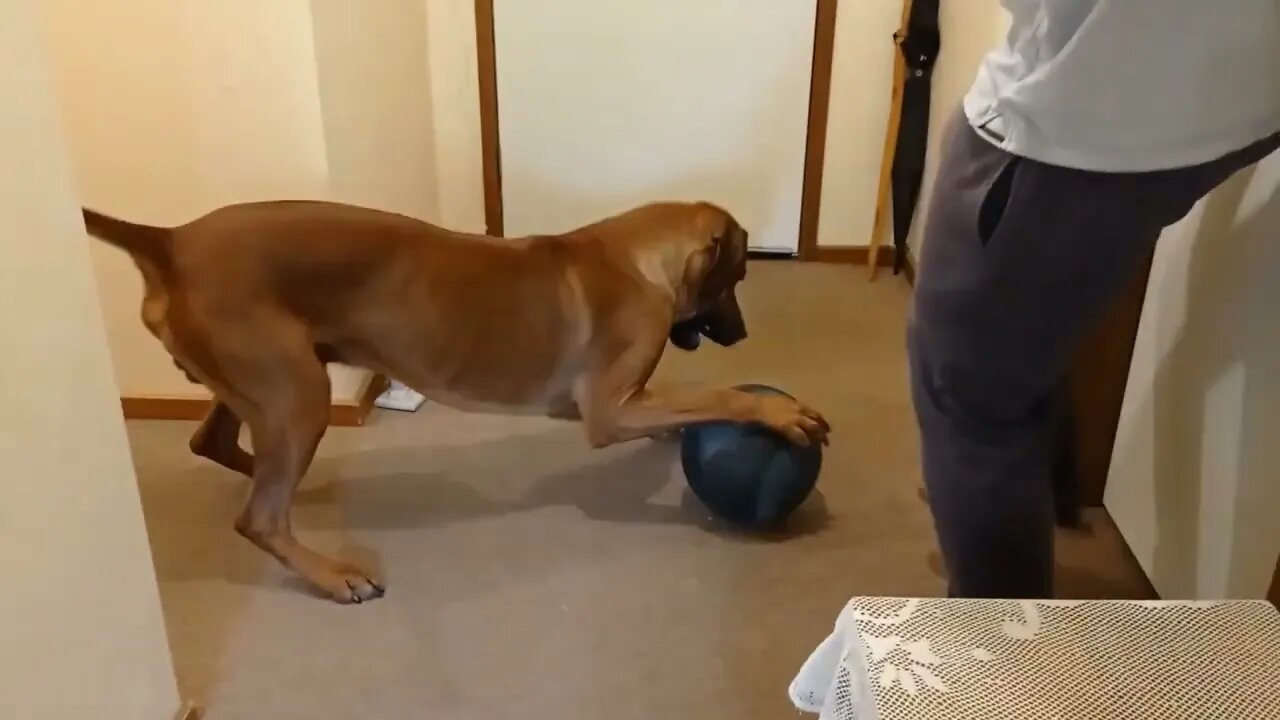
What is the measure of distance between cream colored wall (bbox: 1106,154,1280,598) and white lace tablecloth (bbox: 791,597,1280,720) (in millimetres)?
499

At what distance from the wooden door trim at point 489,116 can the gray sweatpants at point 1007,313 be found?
1993 millimetres

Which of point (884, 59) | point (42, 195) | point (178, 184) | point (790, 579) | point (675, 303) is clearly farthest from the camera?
point (884, 59)

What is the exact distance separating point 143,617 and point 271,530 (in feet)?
1.37

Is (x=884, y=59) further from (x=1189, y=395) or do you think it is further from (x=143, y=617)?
(x=143, y=617)

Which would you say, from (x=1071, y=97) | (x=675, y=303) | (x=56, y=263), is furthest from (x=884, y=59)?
(x=56, y=263)

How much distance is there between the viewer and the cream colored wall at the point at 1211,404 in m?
1.44

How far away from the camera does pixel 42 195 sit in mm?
1193

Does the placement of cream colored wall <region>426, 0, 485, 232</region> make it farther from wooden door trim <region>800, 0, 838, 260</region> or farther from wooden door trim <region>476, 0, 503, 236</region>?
wooden door trim <region>800, 0, 838, 260</region>

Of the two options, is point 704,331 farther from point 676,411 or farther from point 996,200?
point 996,200

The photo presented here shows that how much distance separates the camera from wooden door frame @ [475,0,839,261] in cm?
307

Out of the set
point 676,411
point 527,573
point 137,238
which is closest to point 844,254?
point 676,411

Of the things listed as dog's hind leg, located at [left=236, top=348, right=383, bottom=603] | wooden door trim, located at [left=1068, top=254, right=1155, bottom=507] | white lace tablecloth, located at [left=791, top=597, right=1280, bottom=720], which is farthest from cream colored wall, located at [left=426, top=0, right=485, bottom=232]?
white lace tablecloth, located at [left=791, top=597, right=1280, bottom=720]

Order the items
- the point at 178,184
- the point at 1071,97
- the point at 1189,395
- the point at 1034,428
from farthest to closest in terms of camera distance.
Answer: the point at 178,184
the point at 1189,395
the point at 1034,428
the point at 1071,97

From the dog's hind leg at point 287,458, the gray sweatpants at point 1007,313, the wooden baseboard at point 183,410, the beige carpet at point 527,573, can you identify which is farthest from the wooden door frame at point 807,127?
the gray sweatpants at point 1007,313
